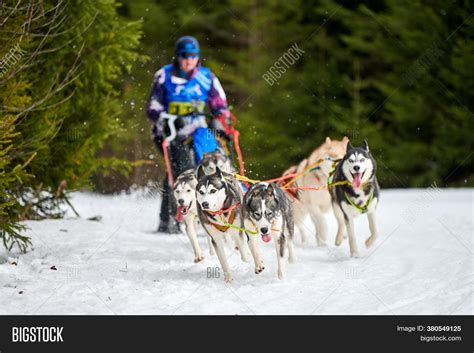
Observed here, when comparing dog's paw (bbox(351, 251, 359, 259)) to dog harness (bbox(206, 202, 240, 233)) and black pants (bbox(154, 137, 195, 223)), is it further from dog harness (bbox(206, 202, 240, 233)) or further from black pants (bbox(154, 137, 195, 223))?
black pants (bbox(154, 137, 195, 223))

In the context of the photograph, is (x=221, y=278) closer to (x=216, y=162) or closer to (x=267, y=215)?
(x=267, y=215)

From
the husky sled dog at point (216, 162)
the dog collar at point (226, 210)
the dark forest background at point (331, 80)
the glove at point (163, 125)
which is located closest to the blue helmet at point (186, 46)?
the glove at point (163, 125)

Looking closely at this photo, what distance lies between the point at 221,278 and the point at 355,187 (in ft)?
4.69

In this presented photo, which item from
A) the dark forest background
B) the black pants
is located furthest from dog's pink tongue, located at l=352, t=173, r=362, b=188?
the dark forest background

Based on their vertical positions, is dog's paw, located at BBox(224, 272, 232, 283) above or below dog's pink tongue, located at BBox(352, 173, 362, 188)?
below

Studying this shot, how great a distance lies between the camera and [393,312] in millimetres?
4422

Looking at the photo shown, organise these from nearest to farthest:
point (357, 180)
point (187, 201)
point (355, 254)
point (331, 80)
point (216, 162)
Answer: point (357, 180) < point (187, 201) < point (355, 254) < point (216, 162) < point (331, 80)

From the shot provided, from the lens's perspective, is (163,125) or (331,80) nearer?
(163,125)

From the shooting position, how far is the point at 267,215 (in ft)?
16.7

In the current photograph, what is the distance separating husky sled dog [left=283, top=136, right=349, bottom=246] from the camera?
705 cm

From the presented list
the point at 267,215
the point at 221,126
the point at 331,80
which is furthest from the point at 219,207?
the point at 331,80

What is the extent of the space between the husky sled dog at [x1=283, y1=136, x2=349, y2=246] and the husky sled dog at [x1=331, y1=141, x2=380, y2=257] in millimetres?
615

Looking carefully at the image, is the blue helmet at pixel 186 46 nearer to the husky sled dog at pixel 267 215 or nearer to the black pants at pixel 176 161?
the black pants at pixel 176 161

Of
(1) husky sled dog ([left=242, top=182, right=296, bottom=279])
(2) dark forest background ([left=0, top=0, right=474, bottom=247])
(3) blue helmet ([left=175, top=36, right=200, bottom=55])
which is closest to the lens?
(1) husky sled dog ([left=242, top=182, right=296, bottom=279])
